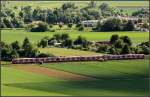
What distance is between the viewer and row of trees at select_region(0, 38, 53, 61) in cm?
6525

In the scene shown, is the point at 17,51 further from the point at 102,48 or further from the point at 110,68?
the point at 110,68

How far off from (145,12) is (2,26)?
48089 mm

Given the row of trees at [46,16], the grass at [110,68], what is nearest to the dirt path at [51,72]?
the grass at [110,68]

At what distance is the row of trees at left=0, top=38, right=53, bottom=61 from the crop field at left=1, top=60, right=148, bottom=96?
6.73 m

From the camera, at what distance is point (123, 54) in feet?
234

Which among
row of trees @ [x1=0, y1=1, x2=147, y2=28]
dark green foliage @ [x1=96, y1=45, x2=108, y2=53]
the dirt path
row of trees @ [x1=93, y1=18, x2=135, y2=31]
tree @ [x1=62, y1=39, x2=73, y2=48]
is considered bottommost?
row of trees @ [x1=0, y1=1, x2=147, y2=28]

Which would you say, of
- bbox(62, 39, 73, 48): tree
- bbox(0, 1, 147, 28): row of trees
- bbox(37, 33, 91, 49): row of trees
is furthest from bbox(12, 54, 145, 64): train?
bbox(0, 1, 147, 28): row of trees

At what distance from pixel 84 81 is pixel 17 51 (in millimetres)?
20895

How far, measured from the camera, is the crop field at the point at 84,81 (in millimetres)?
42906

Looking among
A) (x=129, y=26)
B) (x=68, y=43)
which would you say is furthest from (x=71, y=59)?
(x=129, y=26)

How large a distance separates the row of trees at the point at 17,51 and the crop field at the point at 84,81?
6.73 metres

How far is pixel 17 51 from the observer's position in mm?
68625

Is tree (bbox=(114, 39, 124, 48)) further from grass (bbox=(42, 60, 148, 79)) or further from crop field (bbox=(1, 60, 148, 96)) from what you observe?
crop field (bbox=(1, 60, 148, 96))

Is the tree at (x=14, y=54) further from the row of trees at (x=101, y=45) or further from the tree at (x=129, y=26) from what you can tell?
the tree at (x=129, y=26)
